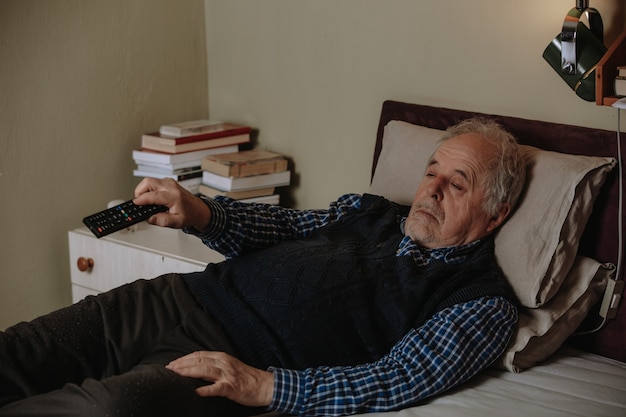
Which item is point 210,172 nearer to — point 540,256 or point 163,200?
point 163,200

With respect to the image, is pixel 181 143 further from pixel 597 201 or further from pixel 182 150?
pixel 597 201

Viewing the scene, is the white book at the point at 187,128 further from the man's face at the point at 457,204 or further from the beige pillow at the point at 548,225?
the beige pillow at the point at 548,225

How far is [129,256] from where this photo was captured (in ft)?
8.05

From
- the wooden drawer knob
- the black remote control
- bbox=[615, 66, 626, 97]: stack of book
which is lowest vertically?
the wooden drawer knob

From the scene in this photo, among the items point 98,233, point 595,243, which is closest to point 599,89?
point 595,243

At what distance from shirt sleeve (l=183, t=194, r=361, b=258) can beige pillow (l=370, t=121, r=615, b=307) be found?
418 mm

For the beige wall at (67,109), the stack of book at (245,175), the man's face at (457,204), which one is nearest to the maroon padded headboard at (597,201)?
the man's face at (457,204)

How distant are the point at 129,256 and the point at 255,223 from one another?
0.61 meters

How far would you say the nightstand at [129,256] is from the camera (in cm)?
238

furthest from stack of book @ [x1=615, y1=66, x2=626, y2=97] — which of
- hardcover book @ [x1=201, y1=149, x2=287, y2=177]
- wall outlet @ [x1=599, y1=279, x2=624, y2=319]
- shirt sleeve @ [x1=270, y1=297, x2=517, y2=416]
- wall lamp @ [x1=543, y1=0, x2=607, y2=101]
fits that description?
hardcover book @ [x1=201, y1=149, x2=287, y2=177]

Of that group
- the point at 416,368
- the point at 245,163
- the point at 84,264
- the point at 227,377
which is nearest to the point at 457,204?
the point at 416,368

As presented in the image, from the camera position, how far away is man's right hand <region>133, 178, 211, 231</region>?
1.87 meters

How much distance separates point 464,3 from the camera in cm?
228

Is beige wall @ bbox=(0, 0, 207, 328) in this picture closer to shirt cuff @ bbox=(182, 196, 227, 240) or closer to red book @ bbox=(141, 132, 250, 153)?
red book @ bbox=(141, 132, 250, 153)
